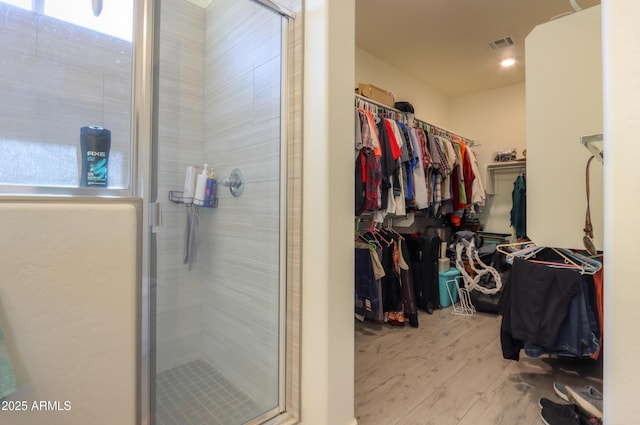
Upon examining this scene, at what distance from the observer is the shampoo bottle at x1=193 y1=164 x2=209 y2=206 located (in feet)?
5.31

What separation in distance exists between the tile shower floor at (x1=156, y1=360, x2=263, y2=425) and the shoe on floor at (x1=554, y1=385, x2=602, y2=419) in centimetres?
161

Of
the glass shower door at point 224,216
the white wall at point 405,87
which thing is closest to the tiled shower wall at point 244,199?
the glass shower door at point 224,216

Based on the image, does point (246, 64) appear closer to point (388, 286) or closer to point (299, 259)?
point (299, 259)

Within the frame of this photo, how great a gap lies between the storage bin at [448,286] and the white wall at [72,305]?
302 cm

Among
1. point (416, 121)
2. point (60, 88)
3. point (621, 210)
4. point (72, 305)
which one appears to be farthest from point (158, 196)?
point (416, 121)

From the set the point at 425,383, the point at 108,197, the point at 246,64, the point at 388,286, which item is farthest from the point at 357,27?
the point at 425,383

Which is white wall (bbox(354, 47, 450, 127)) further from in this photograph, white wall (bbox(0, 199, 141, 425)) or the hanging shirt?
white wall (bbox(0, 199, 141, 425))

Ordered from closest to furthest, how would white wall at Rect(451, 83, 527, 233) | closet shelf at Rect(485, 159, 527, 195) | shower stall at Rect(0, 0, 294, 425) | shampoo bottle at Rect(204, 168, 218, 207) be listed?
shower stall at Rect(0, 0, 294, 425)
shampoo bottle at Rect(204, 168, 218, 207)
closet shelf at Rect(485, 159, 527, 195)
white wall at Rect(451, 83, 527, 233)

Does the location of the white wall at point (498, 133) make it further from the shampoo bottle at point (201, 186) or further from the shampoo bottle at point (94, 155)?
the shampoo bottle at point (94, 155)

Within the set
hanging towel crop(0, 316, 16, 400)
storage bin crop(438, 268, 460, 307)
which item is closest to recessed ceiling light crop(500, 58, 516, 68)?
storage bin crop(438, 268, 460, 307)

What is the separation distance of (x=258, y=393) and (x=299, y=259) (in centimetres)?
76

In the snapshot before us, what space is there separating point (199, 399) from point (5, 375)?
88 cm

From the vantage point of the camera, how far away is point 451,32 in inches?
120

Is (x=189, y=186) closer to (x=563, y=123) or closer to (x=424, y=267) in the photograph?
(x=563, y=123)
